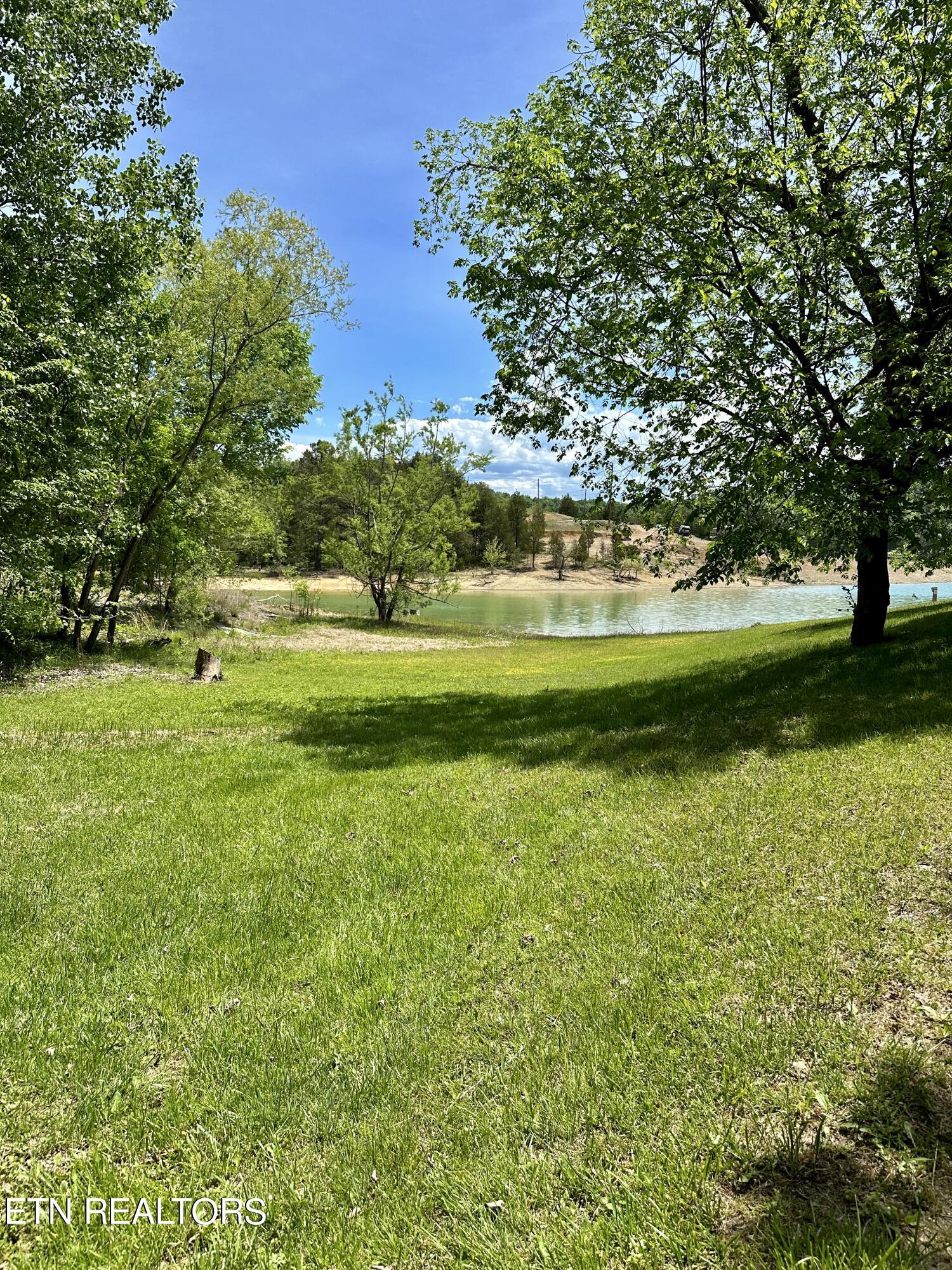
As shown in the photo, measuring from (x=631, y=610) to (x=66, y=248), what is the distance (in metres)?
60.5

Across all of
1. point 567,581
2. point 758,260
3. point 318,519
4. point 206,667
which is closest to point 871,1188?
point 758,260

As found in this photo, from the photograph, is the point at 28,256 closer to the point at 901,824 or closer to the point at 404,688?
the point at 404,688

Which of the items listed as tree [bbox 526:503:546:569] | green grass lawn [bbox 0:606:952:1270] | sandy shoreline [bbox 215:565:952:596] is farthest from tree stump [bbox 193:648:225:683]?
tree [bbox 526:503:546:569]

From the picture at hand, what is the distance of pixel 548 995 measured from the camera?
3930 millimetres

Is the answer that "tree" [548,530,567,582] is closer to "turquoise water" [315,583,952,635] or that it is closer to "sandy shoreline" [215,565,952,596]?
"sandy shoreline" [215,565,952,596]

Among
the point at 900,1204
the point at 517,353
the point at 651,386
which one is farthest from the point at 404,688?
the point at 900,1204

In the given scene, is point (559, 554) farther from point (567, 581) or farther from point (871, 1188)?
point (871, 1188)

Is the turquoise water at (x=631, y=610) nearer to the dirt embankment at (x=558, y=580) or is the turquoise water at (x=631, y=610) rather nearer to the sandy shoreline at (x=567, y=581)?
the dirt embankment at (x=558, y=580)

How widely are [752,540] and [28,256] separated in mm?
16649

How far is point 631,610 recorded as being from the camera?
67.0m

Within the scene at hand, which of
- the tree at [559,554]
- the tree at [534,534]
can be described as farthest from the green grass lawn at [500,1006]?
the tree at [534,534]

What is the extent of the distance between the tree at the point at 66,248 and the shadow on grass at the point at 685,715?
8.46 m

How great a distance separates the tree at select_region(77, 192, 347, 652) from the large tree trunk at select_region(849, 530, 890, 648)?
64.4 ft

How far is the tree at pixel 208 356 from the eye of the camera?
64.5 feet
